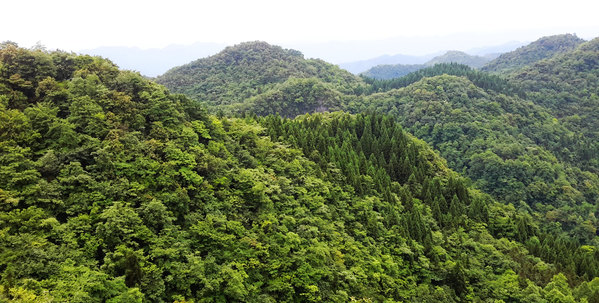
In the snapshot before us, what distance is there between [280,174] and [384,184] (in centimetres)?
1796

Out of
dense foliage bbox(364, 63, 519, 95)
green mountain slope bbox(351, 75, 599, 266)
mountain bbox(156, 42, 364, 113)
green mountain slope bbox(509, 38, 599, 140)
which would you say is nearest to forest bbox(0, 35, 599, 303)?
green mountain slope bbox(351, 75, 599, 266)

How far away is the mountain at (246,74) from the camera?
142250 millimetres

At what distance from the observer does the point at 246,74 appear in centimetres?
15875

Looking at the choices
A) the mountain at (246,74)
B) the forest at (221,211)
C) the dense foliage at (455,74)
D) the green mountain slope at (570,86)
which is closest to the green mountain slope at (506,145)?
the dense foliage at (455,74)

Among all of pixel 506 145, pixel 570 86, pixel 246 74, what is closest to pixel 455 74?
pixel 570 86

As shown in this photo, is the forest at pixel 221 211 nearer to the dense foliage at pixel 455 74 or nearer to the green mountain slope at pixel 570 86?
the dense foliage at pixel 455 74

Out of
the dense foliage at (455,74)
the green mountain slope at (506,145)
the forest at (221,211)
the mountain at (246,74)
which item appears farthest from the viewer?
the mountain at (246,74)

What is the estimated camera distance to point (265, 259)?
2303cm

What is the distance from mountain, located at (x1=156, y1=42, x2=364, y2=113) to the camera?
142250mm

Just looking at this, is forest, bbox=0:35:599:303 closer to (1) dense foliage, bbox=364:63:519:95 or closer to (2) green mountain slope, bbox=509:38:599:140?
(1) dense foliage, bbox=364:63:519:95

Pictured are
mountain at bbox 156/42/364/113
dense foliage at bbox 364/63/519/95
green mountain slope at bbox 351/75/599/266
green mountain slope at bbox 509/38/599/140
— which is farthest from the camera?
mountain at bbox 156/42/364/113

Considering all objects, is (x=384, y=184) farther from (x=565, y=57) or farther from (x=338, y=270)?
(x=565, y=57)

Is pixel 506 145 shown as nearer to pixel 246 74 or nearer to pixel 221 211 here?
pixel 221 211

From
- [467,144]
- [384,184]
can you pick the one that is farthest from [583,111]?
[384,184]
